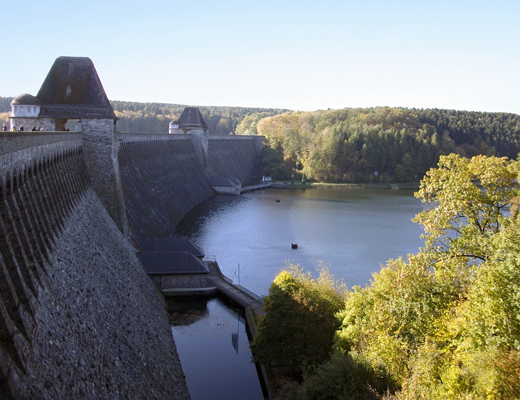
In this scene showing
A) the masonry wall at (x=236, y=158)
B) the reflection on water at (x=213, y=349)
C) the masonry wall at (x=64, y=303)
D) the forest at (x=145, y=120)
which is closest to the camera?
the masonry wall at (x=64, y=303)

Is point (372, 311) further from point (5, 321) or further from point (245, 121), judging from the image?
point (245, 121)

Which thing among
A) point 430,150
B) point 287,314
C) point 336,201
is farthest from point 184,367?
point 430,150

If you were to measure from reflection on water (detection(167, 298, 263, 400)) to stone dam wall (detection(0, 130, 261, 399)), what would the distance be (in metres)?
1.24

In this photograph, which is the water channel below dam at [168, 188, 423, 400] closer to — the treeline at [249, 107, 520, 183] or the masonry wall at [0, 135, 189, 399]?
the masonry wall at [0, 135, 189, 399]

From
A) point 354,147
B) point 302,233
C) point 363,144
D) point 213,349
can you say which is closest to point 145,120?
point 354,147

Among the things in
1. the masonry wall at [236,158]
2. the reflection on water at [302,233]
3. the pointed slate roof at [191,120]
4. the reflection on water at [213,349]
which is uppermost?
the pointed slate roof at [191,120]

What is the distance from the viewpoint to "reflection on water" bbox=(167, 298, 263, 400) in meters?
15.7

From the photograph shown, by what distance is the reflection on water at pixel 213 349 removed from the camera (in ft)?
51.5

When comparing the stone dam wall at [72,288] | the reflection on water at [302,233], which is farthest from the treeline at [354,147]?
the stone dam wall at [72,288]

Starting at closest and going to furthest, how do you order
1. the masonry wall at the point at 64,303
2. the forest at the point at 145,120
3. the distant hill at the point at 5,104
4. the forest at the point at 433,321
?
the masonry wall at the point at 64,303
the forest at the point at 433,321
the distant hill at the point at 5,104
the forest at the point at 145,120

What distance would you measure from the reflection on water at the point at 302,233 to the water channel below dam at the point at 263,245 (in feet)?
0.22

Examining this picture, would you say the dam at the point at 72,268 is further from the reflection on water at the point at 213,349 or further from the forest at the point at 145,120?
the forest at the point at 145,120

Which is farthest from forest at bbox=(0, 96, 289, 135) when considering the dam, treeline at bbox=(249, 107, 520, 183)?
the dam

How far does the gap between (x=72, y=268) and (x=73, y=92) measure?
467 inches
